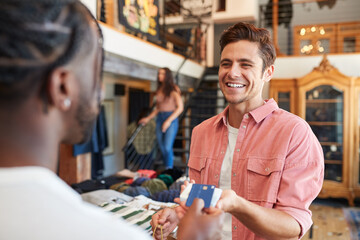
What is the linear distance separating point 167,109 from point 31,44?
14.4ft

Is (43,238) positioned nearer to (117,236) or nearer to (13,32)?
(117,236)

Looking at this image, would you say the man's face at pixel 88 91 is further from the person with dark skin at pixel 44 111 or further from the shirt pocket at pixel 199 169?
the shirt pocket at pixel 199 169

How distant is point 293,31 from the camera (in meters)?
8.44

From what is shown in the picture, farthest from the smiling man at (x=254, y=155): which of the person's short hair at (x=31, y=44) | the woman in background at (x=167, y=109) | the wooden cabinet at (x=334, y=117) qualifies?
the wooden cabinet at (x=334, y=117)

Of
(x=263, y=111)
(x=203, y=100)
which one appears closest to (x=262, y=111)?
(x=263, y=111)

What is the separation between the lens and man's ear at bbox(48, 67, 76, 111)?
56cm

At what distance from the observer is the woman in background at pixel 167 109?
473cm

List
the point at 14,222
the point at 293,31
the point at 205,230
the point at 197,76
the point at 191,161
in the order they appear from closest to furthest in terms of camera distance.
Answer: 1. the point at 14,222
2. the point at 205,230
3. the point at 191,161
4. the point at 197,76
5. the point at 293,31

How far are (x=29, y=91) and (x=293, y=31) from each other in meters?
8.83

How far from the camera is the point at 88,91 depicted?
638mm

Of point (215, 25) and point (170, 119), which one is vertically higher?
point (215, 25)

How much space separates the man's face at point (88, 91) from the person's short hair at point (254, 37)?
924 millimetres

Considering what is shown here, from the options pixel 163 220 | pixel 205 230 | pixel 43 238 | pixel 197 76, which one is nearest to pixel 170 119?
pixel 197 76

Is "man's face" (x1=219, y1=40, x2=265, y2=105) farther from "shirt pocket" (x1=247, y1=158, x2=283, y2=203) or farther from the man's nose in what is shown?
"shirt pocket" (x1=247, y1=158, x2=283, y2=203)
